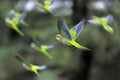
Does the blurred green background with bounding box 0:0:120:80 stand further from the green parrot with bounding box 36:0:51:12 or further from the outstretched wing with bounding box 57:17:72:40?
the outstretched wing with bounding box 57:17:72:40

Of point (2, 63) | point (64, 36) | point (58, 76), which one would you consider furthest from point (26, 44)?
point (64, 36)

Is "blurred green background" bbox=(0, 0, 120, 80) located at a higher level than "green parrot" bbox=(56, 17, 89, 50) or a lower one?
higher

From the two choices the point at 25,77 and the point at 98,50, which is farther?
the point at 25,77

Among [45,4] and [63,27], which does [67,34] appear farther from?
[45,4]

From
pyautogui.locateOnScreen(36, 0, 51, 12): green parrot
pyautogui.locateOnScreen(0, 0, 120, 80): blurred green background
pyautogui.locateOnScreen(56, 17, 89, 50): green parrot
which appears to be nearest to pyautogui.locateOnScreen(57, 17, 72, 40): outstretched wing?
pyautogui.locateOnScreen(56, 17, 89, 50): green parrot

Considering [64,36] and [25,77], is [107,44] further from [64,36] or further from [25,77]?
[64,36]

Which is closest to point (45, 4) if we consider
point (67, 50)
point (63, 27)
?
Result: point (63, 27)

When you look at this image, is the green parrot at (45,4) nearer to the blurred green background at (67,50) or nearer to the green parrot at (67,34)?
the green parrot at (67,34)

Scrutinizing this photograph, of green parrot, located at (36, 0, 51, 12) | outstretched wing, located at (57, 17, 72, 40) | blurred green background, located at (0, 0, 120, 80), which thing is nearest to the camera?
outstretched wing, located at (57, 17, 72, 40)
